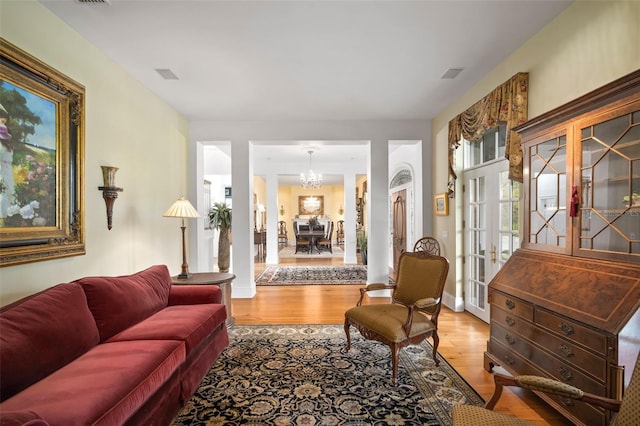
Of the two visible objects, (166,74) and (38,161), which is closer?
(38,161)

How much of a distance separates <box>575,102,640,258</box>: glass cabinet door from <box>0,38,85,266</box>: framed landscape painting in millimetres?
3835

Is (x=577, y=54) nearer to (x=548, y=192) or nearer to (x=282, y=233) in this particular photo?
(x=548, y=192)

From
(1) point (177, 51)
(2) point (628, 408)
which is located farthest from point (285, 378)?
(1) point (177, 51)

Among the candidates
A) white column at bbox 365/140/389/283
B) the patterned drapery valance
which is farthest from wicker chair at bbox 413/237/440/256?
the patterned drapery valance

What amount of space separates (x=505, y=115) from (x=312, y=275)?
15.4ft

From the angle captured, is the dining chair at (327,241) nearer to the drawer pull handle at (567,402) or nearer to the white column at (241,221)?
the white column at (241,221)

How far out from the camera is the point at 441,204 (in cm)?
431

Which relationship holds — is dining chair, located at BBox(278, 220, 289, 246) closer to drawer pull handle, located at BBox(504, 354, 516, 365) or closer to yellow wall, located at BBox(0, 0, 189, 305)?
yellow wall, located at BBox(0, 0, 189, 305)

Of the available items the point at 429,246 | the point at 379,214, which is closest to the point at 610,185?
the point at 429,246

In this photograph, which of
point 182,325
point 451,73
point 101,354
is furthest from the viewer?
point 451,73

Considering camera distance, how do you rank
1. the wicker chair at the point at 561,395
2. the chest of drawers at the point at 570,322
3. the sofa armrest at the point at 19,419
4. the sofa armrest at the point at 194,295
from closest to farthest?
the sofa armrest at the point at 19,419, the wicker chair at the point at 561,395, the chest of drawers at the point at 570,322, the sofa armrest at the point at 194,295

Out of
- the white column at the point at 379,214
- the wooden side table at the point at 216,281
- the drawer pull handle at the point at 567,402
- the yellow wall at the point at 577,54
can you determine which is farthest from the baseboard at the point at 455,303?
the wooden side table at the point at 216,281

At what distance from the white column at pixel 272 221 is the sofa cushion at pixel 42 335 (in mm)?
5934

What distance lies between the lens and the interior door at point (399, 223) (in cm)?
607
